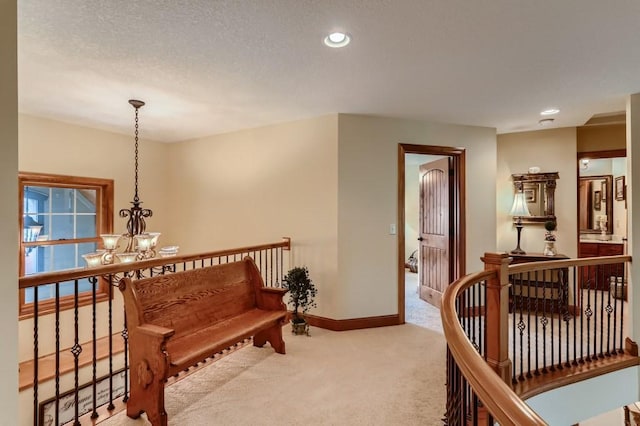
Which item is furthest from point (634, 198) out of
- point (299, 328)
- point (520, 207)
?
point (299, 328)

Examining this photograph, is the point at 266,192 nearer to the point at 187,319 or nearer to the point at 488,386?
the point at 187,319

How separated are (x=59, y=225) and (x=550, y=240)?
655 cm

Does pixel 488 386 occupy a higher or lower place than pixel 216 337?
higher

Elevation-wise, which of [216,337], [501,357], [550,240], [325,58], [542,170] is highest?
[325,58]

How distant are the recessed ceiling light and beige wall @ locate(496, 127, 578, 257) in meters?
3.71

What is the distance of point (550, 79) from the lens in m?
2.85

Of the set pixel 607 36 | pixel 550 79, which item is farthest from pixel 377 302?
pixel 607 36

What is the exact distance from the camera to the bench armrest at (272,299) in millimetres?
3109

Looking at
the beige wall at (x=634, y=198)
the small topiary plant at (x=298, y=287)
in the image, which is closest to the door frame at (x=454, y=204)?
the small topiary plant at (x=298, y=287)

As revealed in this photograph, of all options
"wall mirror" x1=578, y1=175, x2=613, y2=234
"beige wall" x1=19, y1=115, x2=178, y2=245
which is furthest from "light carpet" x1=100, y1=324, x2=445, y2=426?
"wall mirror" x1=578, y1=175, x2=613, y2=234

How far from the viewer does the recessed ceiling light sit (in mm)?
2154

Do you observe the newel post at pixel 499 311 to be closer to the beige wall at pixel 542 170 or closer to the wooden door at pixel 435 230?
the wooden door at pixel 435 230

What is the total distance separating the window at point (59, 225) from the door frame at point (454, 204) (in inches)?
158

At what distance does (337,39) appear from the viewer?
7.22ft
